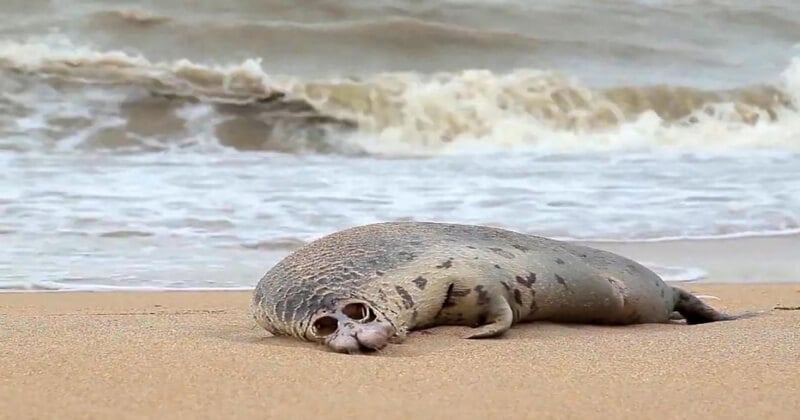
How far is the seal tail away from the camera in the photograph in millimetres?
4129

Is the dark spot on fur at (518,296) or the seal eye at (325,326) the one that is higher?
the dark spot on fur at (518,296)

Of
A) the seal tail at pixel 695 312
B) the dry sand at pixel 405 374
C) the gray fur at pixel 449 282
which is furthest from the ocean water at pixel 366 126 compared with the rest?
the dry sand at pixel 405 374

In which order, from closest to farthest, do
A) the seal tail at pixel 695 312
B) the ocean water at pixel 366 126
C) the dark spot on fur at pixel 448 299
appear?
the dark spot on fur at pixel 448 299, the seal tail at pixel 695 312, the ocean water at pixel 366 126

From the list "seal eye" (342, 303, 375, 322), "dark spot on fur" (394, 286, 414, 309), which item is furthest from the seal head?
"dark spot on fur" (394, 286, 414, 309)

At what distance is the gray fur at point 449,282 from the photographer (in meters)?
3.22

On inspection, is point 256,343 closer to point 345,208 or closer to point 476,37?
point 345,208

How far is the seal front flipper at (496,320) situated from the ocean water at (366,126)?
2015 millimetres

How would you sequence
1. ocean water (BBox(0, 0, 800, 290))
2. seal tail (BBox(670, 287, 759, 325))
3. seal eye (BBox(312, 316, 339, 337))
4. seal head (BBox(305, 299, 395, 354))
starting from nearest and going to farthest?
1. seal head (BBox(305, 299, 395, 354))
2. seal eye (BBox(312, 316, 339, 337))
3. seal tail (BBox(670, 287, 759, 325))
4. ocean water (BBox(0, 0, 800, 290))

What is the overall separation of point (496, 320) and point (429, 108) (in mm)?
8567

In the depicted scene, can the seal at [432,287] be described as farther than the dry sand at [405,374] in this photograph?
Yes

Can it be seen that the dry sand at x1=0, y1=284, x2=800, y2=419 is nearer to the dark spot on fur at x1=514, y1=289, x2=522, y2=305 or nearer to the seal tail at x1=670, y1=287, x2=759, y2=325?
the dark spot on fur at x1=514, y1=289, x2=522, y2=305

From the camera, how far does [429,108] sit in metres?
11.8

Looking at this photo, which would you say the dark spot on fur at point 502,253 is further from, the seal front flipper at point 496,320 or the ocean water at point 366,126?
the ocean water at point 366,126

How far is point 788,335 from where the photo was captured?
11.4ft
